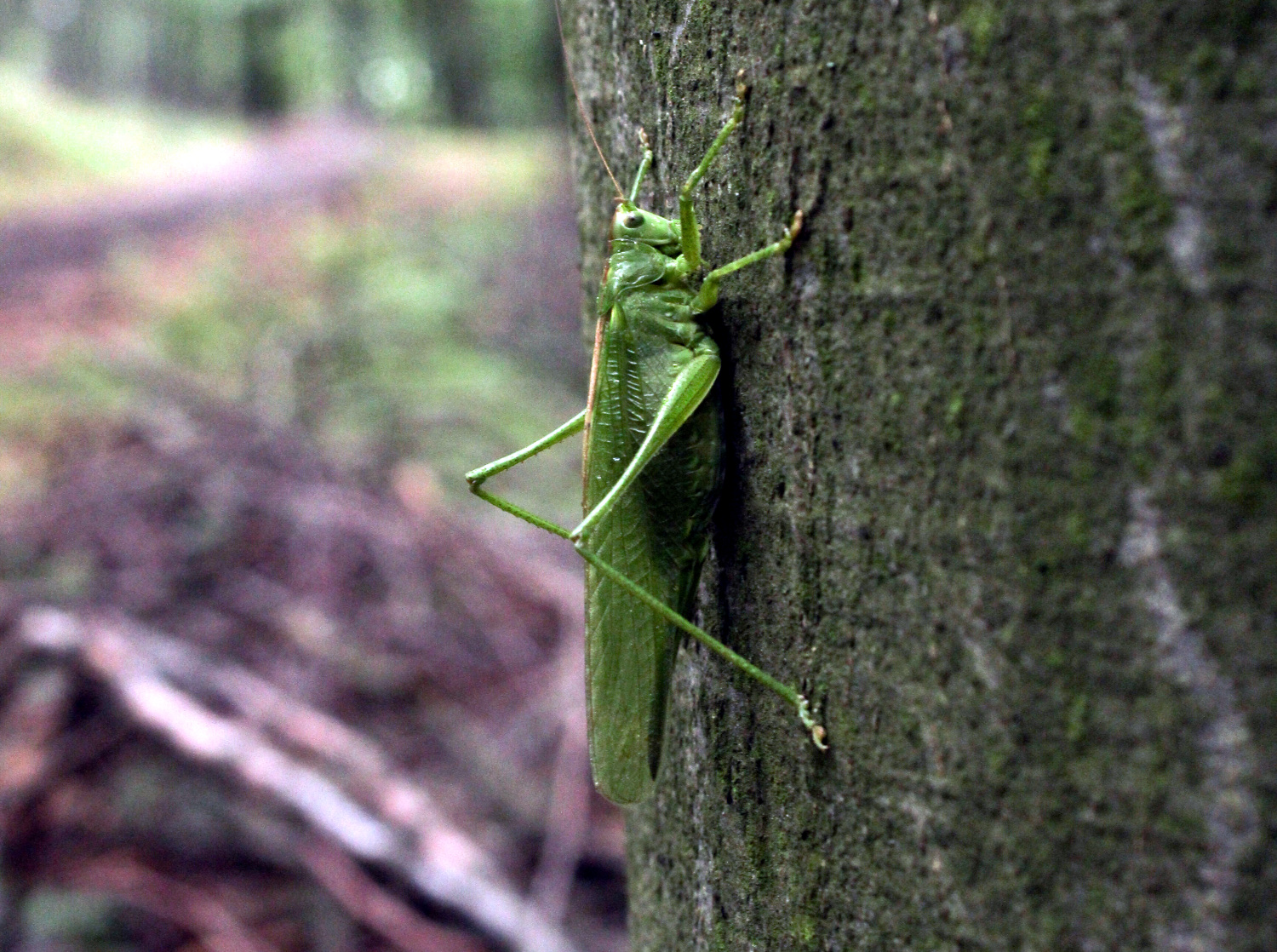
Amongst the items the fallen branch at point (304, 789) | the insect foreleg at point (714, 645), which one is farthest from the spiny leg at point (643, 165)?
the fallen branch at point (304, 789)

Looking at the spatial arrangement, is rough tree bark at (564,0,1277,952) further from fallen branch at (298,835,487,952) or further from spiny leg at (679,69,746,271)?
fallen branch at (298,835,487,952)

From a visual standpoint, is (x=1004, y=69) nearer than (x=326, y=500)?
Yes

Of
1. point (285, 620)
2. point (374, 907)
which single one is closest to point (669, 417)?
point (374, 907)

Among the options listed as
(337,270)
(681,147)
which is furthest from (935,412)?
(337,270)

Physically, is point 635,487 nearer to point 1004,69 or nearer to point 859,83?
point 859,83

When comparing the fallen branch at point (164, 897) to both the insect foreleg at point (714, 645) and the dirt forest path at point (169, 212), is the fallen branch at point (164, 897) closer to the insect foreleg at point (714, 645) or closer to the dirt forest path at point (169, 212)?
the insect foreleg at point (714, 645)

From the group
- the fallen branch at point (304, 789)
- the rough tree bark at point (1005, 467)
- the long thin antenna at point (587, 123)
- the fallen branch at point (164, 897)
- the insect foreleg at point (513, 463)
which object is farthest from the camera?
the fallen branch at point (164, 897)

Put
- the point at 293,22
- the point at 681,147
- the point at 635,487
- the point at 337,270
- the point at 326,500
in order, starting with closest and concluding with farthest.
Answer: the point at 681,147 → the point at 635,487 → the point at 326,500 → the point at 337,270 → the point at 293,22
